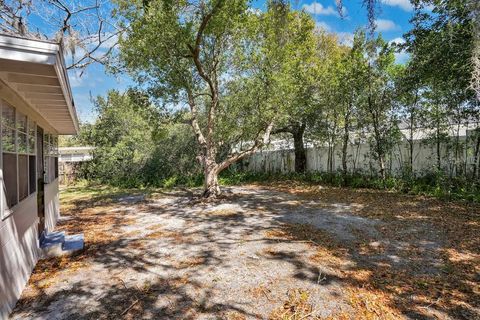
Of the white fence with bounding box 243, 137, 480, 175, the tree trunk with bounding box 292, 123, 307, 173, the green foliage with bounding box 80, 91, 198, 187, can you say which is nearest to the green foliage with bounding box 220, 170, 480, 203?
the white fence with bounding box 243, 137, 480, 175

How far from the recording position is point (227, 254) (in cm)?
420

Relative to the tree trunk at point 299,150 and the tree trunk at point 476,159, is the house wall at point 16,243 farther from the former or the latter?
the tree trunk at point 299,150

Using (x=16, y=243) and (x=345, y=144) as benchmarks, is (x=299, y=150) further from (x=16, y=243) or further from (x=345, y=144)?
(x=16, y=243)

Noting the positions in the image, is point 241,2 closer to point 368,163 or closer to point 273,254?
point 273,254

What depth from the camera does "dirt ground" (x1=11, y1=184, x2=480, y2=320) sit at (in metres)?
2.74

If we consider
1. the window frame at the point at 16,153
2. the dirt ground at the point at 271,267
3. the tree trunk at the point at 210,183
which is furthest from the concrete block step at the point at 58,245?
the tree trunk at the point at 210,183

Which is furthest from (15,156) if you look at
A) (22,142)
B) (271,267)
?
(271,267)

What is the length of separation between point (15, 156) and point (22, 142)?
53 centimetres

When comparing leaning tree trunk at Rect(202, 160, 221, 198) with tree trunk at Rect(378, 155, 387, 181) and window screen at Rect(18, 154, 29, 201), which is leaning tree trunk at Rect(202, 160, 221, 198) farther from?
window screen at Rect(18, 154, 29, 201)

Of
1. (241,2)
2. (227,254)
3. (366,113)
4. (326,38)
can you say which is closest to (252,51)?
(241,2)

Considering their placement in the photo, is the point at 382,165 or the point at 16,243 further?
the point at 382,165

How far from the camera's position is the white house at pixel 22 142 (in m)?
2.30

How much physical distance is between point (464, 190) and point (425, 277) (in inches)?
229

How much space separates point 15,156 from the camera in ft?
11.3
